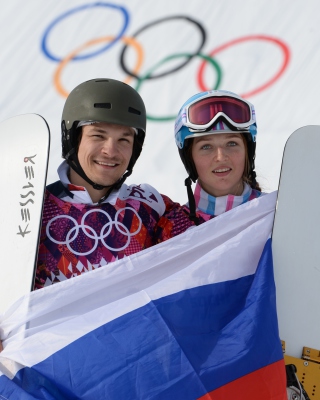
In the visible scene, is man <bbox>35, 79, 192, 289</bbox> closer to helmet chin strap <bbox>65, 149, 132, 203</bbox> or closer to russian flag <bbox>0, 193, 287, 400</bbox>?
helmet chin strap <bbox>65, 149, 132, 203</bbox>

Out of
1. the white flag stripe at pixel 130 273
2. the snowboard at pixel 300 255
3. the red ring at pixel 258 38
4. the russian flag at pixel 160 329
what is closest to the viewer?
the russian flag at pixel 160 329

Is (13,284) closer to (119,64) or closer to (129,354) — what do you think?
(129,354)

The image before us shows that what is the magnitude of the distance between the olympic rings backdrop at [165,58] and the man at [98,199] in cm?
211

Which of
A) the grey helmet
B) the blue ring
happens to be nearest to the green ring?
the blue ring

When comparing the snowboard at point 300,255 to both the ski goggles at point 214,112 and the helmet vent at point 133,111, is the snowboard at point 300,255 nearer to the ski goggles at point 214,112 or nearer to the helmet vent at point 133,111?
the ski goggles at point 214,112

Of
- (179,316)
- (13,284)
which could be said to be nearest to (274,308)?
(179,316)

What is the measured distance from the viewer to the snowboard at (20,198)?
3131 millimetres

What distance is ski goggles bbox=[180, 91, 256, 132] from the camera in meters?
3.53

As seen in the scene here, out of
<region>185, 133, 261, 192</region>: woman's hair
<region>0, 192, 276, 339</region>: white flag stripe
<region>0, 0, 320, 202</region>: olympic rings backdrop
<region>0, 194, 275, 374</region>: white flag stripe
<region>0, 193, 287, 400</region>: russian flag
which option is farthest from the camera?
<region>0, 0, 320, 202</region>: olympic rings backdrop

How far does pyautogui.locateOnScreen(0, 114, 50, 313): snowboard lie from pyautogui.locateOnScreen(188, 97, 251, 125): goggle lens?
2.17ft

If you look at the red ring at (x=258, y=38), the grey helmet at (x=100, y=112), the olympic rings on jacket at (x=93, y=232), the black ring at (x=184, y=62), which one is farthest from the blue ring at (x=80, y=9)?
the olympic rings on jacket at (x=93, y=232)

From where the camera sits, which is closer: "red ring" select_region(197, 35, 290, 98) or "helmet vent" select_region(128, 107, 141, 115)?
"helmet vent" select_region(128, 107, 141, 115)

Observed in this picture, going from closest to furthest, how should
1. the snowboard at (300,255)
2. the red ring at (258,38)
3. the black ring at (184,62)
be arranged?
the snowboard at (300,255) → the red ring at (258,38) → the black ring at (184,62)

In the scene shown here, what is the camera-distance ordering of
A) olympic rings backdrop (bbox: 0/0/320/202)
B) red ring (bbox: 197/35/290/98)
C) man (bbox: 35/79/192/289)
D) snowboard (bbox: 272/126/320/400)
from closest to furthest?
snowboard (bbox: 272/126/320/400), man (bbox: 35/79/192/289), olympic rings backdrop (bbox: 0/0/320/202), red ring (bbox: 197/35/290/98)
